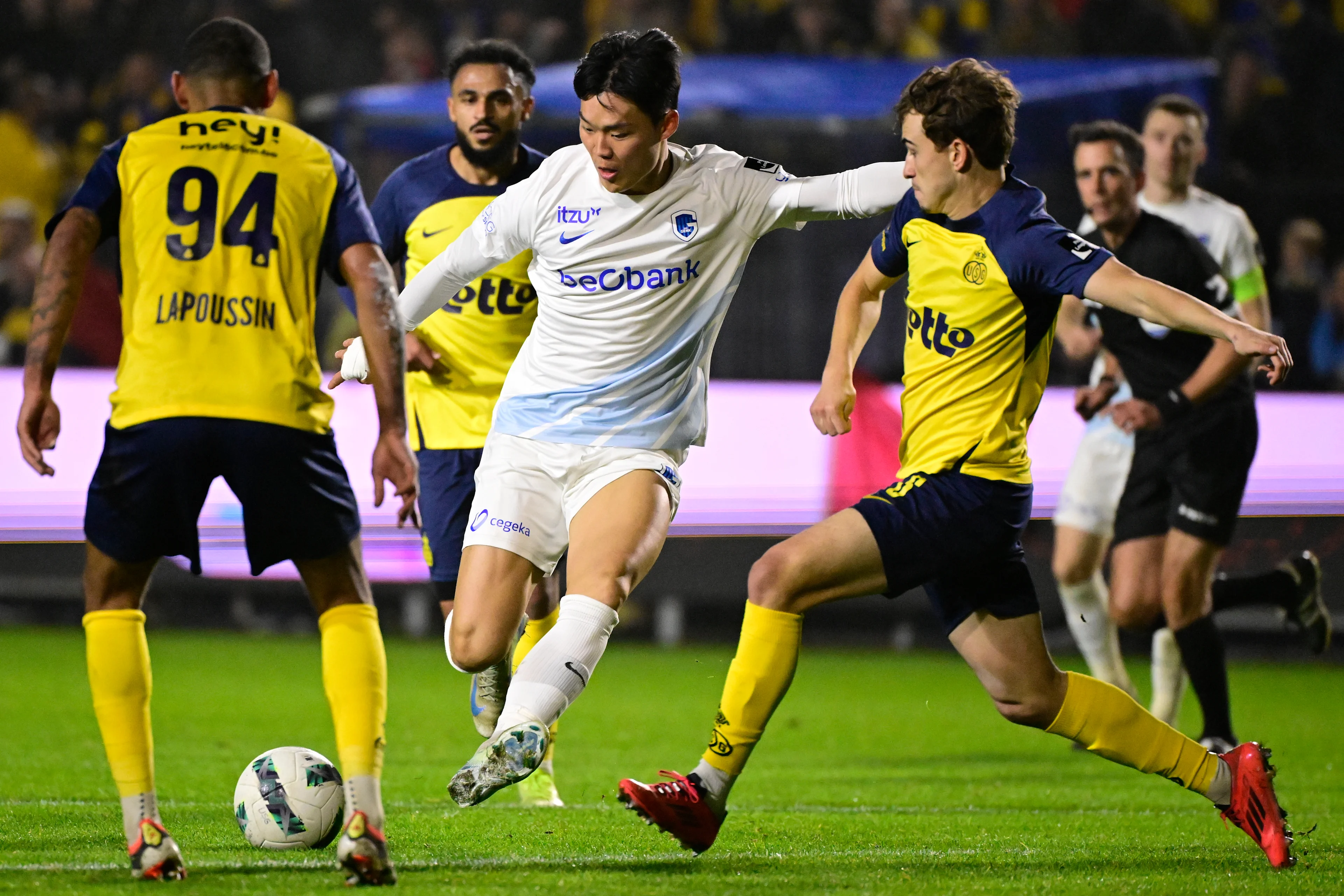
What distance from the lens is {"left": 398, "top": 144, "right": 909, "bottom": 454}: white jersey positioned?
476 cm

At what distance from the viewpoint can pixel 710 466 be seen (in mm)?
11570

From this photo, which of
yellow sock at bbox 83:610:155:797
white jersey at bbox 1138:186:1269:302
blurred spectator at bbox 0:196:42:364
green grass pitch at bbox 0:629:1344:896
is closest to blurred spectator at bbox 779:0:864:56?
green grass pitch at bbox 0:629:1344:896

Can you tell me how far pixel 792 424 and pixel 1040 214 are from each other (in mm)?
7164

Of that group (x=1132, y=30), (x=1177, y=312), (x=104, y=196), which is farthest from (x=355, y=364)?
(x=1132, y=30)

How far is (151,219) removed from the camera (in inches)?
159

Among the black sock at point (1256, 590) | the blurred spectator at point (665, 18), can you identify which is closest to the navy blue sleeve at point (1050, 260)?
the black sock at point (1256, 590)

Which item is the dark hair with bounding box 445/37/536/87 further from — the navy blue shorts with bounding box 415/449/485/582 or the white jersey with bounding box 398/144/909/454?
the navy blue shorts with bounding box 415/449/485/582

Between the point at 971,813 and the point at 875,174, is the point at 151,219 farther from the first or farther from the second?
the point at 971,813

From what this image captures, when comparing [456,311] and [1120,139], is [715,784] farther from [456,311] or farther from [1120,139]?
[1120,139]

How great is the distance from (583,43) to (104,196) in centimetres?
1136

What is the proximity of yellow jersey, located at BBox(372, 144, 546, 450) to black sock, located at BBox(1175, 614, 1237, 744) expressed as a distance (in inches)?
128

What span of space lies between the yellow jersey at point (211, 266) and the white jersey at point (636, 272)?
0.84 meters

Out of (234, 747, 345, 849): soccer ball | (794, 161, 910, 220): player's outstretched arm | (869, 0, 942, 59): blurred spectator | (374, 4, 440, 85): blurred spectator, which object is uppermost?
(869, 0, 942, 59): blurred spectator

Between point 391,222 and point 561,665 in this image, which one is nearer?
point 561,665
